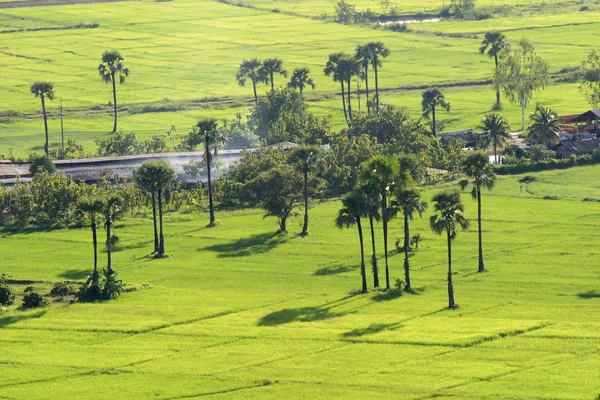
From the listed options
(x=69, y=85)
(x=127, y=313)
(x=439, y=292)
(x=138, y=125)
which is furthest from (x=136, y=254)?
(x=69, y=85)

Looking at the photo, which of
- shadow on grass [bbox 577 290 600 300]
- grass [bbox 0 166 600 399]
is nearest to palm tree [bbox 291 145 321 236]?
grass [bbox 0 166 600 399]

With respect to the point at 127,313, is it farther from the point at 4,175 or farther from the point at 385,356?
the point at 4,175

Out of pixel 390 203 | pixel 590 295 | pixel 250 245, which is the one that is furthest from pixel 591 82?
pixel 590 295

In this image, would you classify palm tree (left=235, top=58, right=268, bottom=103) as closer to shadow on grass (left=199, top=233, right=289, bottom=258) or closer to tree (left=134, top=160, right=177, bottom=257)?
shadow on grass (left=199, top=233, right=289, bottom=258)

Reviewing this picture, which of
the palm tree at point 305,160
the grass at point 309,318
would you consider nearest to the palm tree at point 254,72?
the grass at point 309,318

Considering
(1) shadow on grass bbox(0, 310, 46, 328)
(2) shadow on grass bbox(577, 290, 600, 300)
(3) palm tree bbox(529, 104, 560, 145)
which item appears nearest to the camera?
(1) shadow on grass bbox(0, 310, 46, 328)

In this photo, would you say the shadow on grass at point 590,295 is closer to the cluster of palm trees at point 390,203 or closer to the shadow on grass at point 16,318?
the cluster of palm trees at point 390,203
